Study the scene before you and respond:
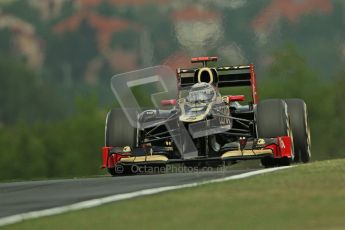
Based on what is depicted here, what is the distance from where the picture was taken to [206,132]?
70.4 feet

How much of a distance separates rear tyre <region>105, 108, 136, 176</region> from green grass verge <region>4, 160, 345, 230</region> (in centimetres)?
872

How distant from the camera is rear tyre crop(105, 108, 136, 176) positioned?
869 inches

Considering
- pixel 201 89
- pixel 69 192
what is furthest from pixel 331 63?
pixel 69 192

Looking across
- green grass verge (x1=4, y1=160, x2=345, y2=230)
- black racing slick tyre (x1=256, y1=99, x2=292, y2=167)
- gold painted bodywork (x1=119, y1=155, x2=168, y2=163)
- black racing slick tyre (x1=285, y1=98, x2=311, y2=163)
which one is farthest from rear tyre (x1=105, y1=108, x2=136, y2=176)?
green grass verge (x1=4, y1=160, x2=345, y2=230)

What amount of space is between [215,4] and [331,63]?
56.6ft

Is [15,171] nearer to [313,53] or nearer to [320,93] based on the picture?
[320,93]

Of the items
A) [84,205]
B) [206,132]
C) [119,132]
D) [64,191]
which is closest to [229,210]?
[84,205]

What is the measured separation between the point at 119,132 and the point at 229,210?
36.9 ft

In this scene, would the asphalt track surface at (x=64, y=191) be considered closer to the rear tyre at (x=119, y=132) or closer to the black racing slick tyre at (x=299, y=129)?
the rear tyre at (x=119, y=132)

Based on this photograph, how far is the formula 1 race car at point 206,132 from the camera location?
2117 cm

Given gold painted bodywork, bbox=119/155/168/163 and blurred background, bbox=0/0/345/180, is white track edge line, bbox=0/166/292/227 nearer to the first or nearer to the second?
gold painted bodywork, bbox=119/155/168/163

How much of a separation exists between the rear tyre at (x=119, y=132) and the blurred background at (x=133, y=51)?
476 cm

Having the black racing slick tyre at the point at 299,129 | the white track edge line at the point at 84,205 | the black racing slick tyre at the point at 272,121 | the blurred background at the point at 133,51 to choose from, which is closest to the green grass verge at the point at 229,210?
the white track edge line at the point at 84,205

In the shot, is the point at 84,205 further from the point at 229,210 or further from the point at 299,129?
the point at 299,129
